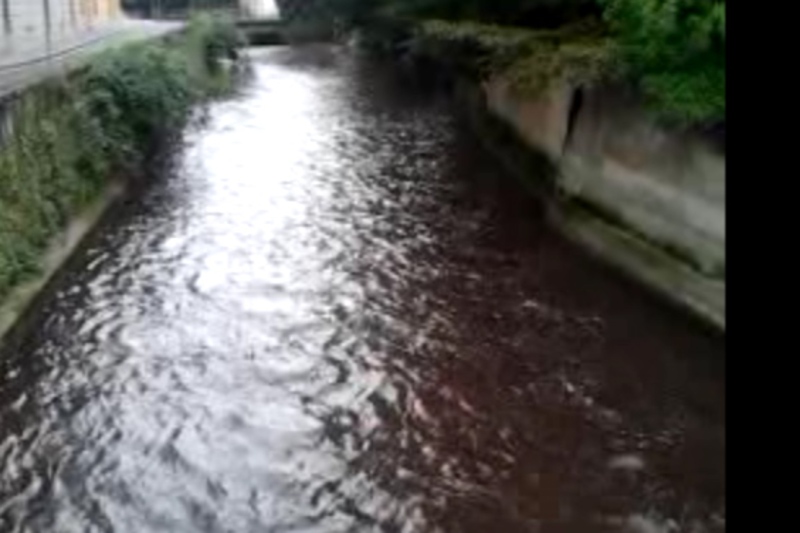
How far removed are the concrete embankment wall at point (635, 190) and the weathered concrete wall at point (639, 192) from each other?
0.04 ft

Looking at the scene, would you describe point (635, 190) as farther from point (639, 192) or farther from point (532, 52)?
point (532, 52)

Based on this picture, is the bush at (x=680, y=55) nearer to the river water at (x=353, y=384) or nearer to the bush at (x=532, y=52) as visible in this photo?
the bush at (x=532, y=52)

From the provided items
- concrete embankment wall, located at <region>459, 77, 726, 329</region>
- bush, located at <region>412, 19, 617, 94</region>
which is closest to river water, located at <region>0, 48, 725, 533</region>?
concrete embankment wall, located at <region>459, 77, 726, 329</region>

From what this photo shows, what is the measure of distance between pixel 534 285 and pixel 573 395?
365 centimetres

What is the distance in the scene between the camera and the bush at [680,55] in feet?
39.4

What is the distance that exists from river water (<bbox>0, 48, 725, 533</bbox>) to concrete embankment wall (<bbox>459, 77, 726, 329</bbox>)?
0.40m

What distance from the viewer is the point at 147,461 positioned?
8.79m

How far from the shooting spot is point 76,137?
1641 cm

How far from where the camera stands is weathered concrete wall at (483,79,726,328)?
1192 centimetres

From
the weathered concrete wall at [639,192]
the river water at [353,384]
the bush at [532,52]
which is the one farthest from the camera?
the bush at [532,52]

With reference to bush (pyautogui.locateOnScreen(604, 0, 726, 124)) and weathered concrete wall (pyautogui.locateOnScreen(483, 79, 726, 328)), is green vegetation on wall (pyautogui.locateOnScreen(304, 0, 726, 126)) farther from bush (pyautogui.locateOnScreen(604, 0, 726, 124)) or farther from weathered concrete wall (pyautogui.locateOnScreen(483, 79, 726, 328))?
weathered concrete wall (pyautogui.locateOnScreen(483, 79, 726, 328))

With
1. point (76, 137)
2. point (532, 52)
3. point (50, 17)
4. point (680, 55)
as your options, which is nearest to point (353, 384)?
point (680, 55)

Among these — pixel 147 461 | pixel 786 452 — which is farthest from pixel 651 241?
pixel 786 452

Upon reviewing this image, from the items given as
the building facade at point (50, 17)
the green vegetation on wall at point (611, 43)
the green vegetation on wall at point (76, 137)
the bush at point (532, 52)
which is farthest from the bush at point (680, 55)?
the building facade at point (50, 17)
